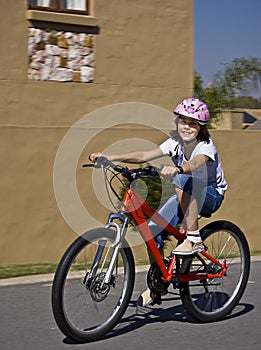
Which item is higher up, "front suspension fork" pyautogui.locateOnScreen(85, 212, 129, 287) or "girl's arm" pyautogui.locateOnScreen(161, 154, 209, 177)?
"girl's arm" pyautogui.locateOnScreen(161, 154, 209, 177)

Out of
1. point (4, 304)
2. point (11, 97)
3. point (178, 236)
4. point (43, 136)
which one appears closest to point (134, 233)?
point (178, 236)

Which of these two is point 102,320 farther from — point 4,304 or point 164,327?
point 4,304

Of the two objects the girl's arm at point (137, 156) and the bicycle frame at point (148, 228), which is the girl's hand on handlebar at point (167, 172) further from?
the girl's arm at point (137, 156)

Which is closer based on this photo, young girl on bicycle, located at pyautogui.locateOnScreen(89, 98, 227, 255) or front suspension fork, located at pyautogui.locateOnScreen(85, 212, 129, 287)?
front suspension fork, located at pyautogui.locateOnScreen(85, 212, 129, 287)

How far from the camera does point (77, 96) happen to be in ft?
33.8

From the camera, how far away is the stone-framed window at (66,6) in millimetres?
10203

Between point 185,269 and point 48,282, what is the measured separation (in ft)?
7.25

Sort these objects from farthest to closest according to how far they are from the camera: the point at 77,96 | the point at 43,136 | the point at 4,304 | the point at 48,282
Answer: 1. the point at 77,96
2. the point at 43,136
3. the point at 48,282
4. the point at 4,304

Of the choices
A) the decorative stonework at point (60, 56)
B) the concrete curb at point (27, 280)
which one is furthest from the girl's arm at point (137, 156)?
the decorative stonework at point (60, 56)

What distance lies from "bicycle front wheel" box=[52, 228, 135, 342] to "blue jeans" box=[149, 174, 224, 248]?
0.46 meters

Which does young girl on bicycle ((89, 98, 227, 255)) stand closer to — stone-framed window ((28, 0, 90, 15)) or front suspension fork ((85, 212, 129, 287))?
front suspension fork ((85, 212, 129, 287))

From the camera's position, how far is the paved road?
575 centimetres

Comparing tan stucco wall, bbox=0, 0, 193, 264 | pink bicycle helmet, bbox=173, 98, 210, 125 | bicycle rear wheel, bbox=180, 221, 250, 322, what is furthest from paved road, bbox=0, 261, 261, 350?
tan stucco wall, bbox=0, 0, 193, 264

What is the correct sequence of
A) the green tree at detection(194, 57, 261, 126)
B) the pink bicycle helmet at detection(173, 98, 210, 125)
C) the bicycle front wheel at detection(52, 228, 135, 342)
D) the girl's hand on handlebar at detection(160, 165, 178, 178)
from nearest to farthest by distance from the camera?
the bicycle front wheel at detection(52, 228, 135, 342) → the girl's hand on handlebar at detection(160, 165, 178, 178) → the pink bicycle helmet at detection(173, 98, 210, 125) → the green tree at detection(194, 57, 261, 126)
